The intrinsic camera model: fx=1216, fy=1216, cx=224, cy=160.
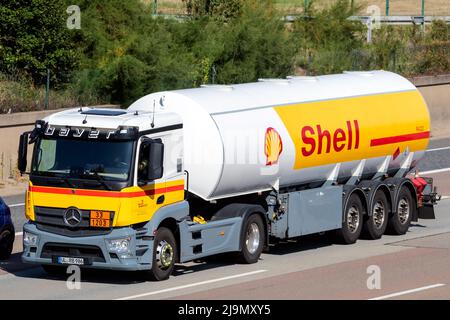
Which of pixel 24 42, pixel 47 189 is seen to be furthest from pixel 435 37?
pixel 47 189

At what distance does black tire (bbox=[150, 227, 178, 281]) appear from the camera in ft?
63.5

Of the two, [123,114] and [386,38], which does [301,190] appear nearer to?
[123,114]

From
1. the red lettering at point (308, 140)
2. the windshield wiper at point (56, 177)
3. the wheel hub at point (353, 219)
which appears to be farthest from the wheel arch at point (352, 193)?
the windshield wiper at point (56, 177)

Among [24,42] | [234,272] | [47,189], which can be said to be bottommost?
[234,272]

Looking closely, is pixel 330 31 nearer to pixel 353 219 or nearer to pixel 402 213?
pixel 402 213

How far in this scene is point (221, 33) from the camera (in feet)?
134

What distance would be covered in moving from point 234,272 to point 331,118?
13.7 feet

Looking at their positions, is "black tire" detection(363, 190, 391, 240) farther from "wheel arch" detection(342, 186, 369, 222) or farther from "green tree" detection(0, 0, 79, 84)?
"green tree" detection(0, 0, 79, 84)

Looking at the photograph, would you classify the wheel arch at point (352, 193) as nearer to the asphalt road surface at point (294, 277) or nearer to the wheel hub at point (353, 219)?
the wheel hub at point (353, 219)

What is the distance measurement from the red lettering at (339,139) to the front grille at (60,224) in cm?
593

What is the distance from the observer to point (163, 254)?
19484mm

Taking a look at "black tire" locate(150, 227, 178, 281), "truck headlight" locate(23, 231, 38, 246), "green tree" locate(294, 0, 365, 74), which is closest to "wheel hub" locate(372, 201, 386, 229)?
"black tire" locate(150, 227, 178, 281)

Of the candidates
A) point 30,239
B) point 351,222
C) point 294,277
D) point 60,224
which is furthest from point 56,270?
point 351,222

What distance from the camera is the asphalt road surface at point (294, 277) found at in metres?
18.5
